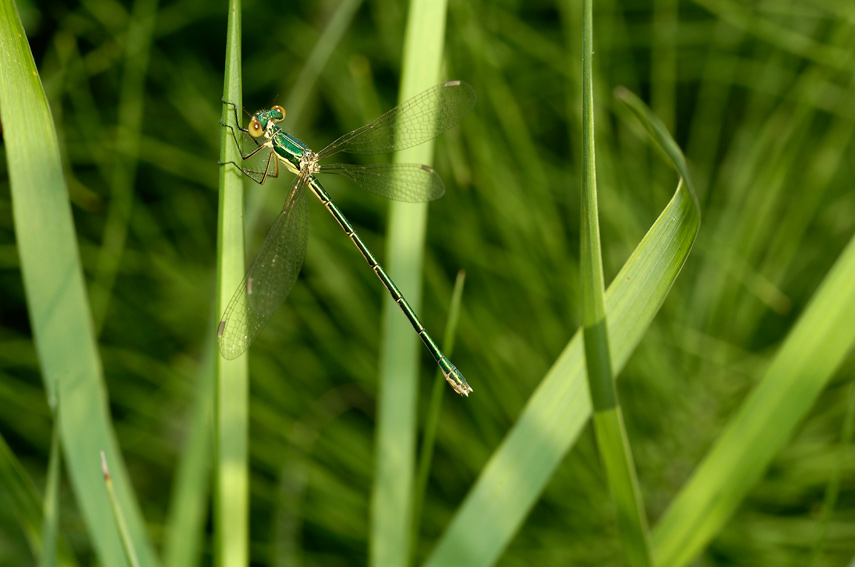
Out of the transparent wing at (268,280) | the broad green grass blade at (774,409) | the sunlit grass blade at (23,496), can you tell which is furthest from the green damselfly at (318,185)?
the broad green grass blade at (774,409)

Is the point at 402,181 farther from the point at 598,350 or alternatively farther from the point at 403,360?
the point at 598,350

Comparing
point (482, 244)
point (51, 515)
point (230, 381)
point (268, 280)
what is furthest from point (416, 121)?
point (51, 515)

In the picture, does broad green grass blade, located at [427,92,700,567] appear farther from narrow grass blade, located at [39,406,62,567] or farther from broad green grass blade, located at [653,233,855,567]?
narrow grass blade, located at [39,406,62,567]

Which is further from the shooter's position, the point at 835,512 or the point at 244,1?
the point at 244,1

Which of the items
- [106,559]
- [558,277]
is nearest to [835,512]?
[558,277]

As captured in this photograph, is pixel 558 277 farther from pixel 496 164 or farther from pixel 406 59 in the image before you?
pixel 406 59

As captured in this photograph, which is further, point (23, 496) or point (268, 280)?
point (268, 280)

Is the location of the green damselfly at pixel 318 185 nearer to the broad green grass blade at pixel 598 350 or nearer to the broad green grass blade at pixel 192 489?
the broad green grass blade at pixel 192 489
